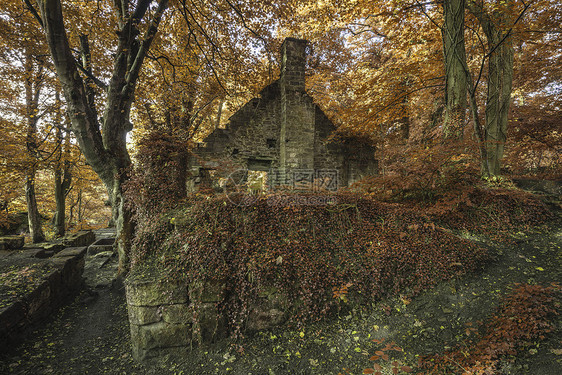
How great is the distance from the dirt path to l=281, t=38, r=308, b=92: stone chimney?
282 inches

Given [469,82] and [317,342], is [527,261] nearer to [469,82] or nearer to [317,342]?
[317,342]

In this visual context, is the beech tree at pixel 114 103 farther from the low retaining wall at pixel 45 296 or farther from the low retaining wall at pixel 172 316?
the low retaining wall at pixel 172 316

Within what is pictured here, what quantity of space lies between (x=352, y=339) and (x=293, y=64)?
819 centimetres

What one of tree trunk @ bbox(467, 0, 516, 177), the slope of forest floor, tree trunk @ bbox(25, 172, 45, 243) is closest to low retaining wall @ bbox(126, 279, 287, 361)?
the slope of forest floor

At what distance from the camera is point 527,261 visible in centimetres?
306

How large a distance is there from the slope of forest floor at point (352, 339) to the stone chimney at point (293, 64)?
271 inches

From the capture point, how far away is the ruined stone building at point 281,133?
8071mm

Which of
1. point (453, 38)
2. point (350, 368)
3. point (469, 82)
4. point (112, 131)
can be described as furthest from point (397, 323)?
point (112, 131)

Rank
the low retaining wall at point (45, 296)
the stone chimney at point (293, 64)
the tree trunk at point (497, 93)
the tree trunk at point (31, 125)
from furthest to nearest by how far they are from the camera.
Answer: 1. the stone chimney at point (293, 64)
2. the tree trunk at point (31, 125)
3. the tree trunk at point (497, 93)
4. the low retaining wall at point (45, 296)

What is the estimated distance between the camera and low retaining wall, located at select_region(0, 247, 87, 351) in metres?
3.14

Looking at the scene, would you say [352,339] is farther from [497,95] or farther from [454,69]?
[497,95]

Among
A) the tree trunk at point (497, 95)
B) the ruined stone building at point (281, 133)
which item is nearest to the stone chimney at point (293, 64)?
the ruined stone building at point (281, 133)

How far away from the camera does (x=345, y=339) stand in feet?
9.11

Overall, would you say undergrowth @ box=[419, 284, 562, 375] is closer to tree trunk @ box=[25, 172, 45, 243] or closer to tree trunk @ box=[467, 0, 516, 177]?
tree trunk @ box=[467, 0, 516, 177]
